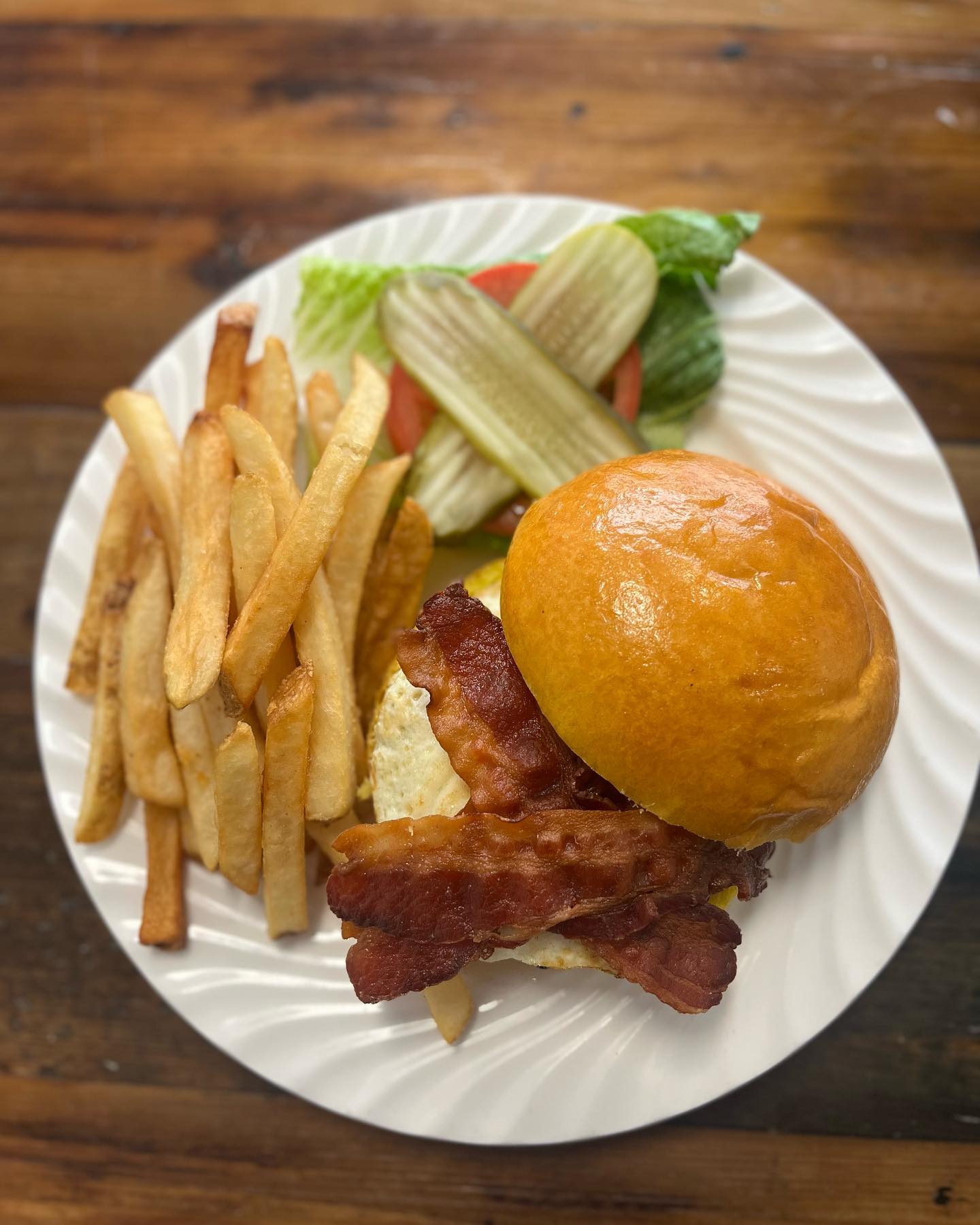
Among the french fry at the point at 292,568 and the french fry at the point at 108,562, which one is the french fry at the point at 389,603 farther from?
the french fry at the point at 108,562

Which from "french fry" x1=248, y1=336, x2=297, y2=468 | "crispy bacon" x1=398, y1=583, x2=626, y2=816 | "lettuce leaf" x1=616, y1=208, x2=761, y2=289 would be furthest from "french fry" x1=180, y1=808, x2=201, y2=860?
"lettuce leaf" x1=616, y1=208, x2=761, y2=289

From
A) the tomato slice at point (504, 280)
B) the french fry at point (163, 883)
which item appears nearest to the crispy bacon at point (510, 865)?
the french fry at point (163, 883)

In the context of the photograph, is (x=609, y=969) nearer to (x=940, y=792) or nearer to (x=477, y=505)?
(x=940, y=792)

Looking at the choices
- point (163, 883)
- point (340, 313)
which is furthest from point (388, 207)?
point (163, 883)

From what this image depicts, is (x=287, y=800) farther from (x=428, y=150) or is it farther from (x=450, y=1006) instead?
(x=428, y=150)

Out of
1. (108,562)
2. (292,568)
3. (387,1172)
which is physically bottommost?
(387,1172)
